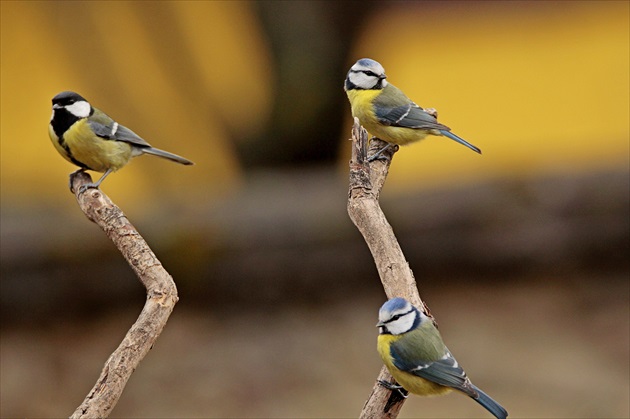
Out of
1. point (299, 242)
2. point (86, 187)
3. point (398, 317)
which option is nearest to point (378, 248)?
point (398, 317)

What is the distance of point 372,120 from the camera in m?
2.12

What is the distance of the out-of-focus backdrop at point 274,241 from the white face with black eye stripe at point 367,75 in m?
1.53

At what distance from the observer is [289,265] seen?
414 centimetres

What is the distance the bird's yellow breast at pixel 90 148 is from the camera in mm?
2121

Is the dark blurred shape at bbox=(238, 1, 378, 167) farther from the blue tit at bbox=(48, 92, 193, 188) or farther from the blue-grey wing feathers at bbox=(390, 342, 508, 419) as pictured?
the blue-grey wing feathers at bbox=(390, 342, 508, 419)

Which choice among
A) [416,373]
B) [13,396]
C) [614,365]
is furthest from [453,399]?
[416,373]

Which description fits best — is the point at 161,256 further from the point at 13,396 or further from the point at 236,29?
the point at 236,29

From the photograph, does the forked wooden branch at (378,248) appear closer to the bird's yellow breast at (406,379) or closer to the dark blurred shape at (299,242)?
the bird's yellow breast at (406,379)

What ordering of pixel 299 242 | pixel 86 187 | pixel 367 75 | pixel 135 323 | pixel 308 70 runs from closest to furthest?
pixel 135 323, pixel 86 187, pixel 367 75, pixel 308 70, pixel 299 242

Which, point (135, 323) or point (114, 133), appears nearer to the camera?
point (135, 323)

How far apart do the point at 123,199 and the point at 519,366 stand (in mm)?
1994

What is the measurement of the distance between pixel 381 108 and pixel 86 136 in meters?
0.66

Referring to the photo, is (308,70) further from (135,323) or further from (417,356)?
(135,323)

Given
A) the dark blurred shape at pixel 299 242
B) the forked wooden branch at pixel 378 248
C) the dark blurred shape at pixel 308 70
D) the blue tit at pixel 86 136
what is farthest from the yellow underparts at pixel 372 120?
the dark blurred shape at pixel 299 242
